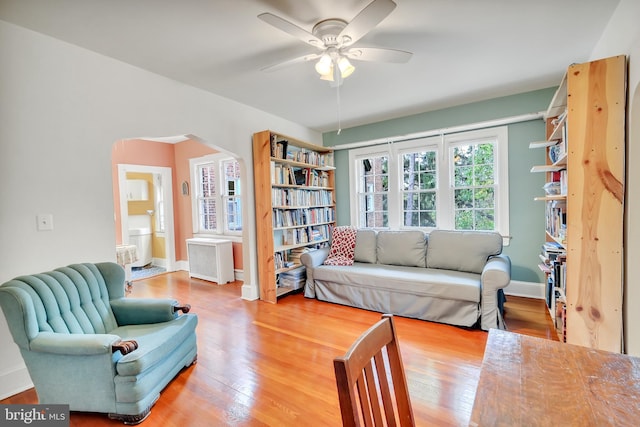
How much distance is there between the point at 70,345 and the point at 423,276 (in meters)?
2.88

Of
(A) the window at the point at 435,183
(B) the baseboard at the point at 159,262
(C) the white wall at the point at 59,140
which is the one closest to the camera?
(C) the white wall at the point at 59,140

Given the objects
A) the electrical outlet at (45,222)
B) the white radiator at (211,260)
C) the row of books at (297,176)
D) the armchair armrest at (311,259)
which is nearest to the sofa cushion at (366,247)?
the armchair armrest at (311,259)

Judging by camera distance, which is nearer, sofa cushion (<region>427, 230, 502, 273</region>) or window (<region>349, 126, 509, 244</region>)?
sofa cushion (<region>427, 230, 502, 273</region>)

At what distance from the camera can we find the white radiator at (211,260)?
4.48 meters

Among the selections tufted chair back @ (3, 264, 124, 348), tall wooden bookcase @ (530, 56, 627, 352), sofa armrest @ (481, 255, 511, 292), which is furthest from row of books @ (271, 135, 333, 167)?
tall wooden bookcase @ (530, 56, 627, 352)

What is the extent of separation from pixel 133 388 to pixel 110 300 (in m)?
0.81

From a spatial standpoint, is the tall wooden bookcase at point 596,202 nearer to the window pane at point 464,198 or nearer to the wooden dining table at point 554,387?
the wooden dining table at point 554,387

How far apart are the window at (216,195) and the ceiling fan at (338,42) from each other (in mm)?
3001

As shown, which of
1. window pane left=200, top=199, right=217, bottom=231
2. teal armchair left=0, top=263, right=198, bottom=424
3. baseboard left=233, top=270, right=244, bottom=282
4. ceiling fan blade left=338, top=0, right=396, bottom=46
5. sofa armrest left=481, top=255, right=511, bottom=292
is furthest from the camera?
window pane left=200, top=199, right=217, bottom=231

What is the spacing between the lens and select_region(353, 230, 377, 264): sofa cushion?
12.3ft

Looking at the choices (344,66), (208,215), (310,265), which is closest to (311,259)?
(310,265)

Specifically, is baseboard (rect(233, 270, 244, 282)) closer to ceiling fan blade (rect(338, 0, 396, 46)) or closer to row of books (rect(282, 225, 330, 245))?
row of books (rect(282, 225, 330, 245))

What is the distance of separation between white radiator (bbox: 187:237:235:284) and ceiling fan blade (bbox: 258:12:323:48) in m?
3.45

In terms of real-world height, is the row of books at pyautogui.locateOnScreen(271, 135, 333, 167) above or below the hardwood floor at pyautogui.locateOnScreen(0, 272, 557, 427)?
above
